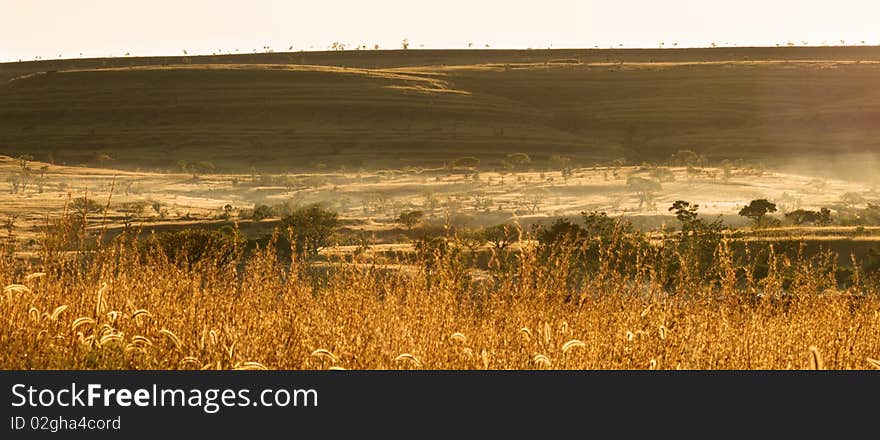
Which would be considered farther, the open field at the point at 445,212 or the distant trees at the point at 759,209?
the distant trees at the point at 759,209

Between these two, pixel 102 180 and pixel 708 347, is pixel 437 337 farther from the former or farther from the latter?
pixel 102 180

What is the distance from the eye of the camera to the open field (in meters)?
6.30

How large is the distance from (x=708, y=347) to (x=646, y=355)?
48 cm

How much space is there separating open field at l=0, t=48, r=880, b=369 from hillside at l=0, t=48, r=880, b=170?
423mm

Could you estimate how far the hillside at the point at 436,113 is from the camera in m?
84.5

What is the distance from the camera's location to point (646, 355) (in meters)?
6.09

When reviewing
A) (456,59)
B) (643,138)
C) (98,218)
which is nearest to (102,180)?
(98,218)

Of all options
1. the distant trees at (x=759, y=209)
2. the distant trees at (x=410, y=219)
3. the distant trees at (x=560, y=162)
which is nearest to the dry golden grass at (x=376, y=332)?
the distant trees at (x=410, y=219)

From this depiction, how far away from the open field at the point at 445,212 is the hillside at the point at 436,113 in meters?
0.42

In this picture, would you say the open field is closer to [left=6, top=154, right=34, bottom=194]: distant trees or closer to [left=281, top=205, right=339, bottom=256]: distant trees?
[left=281, top=205, right=339, bottom=256]: distant trees

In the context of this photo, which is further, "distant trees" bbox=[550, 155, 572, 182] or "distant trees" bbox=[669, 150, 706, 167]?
"distant trees" bbox=[550, 155, 572, 182]

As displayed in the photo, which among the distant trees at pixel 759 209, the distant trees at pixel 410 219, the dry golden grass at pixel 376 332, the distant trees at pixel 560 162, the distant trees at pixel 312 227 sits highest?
the dry golden grass at pixel 376 332

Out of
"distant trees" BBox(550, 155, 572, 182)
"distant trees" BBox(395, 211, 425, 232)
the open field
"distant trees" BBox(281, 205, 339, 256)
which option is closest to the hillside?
the open field

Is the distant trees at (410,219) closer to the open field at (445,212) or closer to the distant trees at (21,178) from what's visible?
the open field at (445,212)
